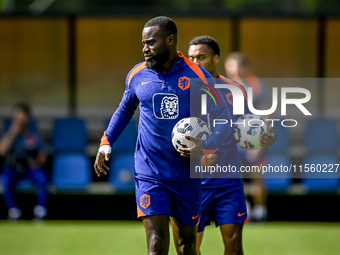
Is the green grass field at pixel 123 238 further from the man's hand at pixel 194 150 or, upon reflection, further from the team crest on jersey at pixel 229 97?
the man's hand at pixel 194 150

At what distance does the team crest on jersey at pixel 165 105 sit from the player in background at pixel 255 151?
12.7 feet

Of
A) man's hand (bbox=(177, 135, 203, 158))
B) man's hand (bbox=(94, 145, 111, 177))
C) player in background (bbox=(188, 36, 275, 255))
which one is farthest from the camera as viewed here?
player in background (bbox=(188, 36, 275, 255))

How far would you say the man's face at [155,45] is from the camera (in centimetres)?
381

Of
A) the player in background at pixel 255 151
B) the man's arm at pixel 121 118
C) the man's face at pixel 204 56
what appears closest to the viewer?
the man's arm at pixel 121 118

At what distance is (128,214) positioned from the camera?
8.80m

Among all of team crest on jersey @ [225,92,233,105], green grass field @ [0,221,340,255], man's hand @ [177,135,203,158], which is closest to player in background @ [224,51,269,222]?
green grass field @ [0,221,340,255]

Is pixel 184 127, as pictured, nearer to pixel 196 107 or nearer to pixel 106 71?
pixel 196 107

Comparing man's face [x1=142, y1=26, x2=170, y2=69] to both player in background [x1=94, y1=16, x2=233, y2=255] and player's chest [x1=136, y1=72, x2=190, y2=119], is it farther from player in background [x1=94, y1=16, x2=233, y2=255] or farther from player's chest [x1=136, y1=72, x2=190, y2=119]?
player's chest [x1=136, y1=72, x2=190, y2=119]

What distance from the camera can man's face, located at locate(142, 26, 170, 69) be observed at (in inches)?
150

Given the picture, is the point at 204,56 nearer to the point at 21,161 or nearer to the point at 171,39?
the point at 171,39

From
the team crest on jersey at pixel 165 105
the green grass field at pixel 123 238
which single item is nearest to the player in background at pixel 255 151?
the green grass field at pixel 123 238

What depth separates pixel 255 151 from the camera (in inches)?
330

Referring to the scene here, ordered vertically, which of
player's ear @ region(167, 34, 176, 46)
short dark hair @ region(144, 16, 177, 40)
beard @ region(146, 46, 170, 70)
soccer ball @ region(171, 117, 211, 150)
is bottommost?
soccer ball @ region(171, 117, 211, 150)

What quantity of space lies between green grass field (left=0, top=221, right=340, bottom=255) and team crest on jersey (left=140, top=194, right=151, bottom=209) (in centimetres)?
278
